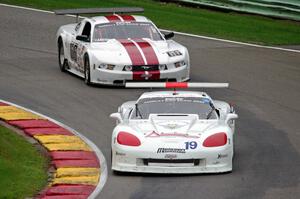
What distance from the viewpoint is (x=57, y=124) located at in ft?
65.3

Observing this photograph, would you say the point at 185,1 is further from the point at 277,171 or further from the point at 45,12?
the point at 277,171

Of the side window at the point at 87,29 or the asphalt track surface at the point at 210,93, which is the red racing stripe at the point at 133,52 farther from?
the side window at the point at 87,29

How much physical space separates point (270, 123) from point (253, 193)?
Result: 5.35 metres

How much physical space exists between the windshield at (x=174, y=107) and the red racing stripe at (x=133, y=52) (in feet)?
18.8

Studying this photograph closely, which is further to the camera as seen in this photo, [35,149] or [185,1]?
[185,1]

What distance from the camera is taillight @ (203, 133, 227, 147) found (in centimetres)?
1614

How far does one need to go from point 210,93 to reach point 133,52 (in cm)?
191

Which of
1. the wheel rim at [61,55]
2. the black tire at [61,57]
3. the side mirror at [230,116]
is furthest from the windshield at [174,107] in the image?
the wheel rim at [61,55]

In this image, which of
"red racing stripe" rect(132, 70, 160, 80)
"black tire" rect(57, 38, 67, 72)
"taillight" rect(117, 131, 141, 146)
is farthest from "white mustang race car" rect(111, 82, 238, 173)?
"black tire" rect(57, 38, 67, 72)

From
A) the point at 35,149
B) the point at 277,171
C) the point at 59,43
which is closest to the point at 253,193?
the point at 277,171

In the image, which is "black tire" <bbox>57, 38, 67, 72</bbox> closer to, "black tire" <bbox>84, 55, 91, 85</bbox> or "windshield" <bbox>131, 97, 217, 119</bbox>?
"black tire" <bbox>84, 55, 91, 85</bbox>

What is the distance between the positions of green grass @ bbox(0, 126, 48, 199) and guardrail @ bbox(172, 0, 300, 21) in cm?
1583

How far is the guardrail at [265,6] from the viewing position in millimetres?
32994

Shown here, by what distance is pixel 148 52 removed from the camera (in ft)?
77.9
